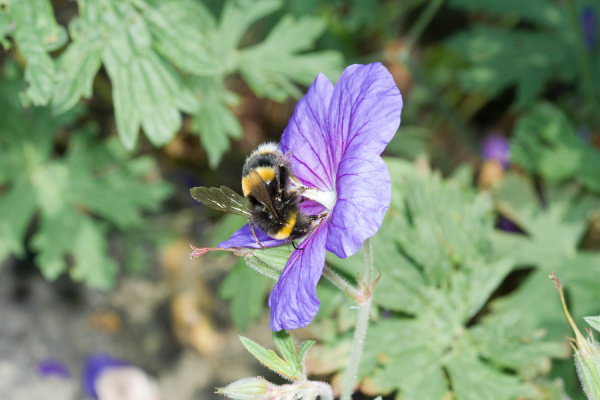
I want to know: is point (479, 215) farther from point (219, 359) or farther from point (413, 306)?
point (219, 359)

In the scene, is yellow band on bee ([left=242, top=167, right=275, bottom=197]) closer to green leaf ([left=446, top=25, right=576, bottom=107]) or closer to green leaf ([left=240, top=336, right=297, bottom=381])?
green leaf ([left=240, top=336, right=297, bottom=381])

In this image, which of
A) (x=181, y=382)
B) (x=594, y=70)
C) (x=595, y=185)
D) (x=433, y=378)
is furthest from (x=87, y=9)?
(x=594, y=70)

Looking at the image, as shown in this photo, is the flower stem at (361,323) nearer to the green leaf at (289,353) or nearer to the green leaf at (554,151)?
the green leaf at (289,353)

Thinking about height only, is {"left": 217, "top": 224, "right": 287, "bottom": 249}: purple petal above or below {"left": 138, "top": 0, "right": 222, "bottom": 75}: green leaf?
below

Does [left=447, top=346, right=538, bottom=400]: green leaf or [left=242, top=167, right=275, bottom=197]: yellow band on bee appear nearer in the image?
[left=242, top=167, right=275, bottom=197]: yellow band on bee

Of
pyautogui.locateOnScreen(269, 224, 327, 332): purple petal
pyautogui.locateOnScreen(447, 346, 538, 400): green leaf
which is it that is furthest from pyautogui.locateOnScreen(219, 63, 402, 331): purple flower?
pyautogui.locateOnScreen(447, 346, 538, 400): green leaf
